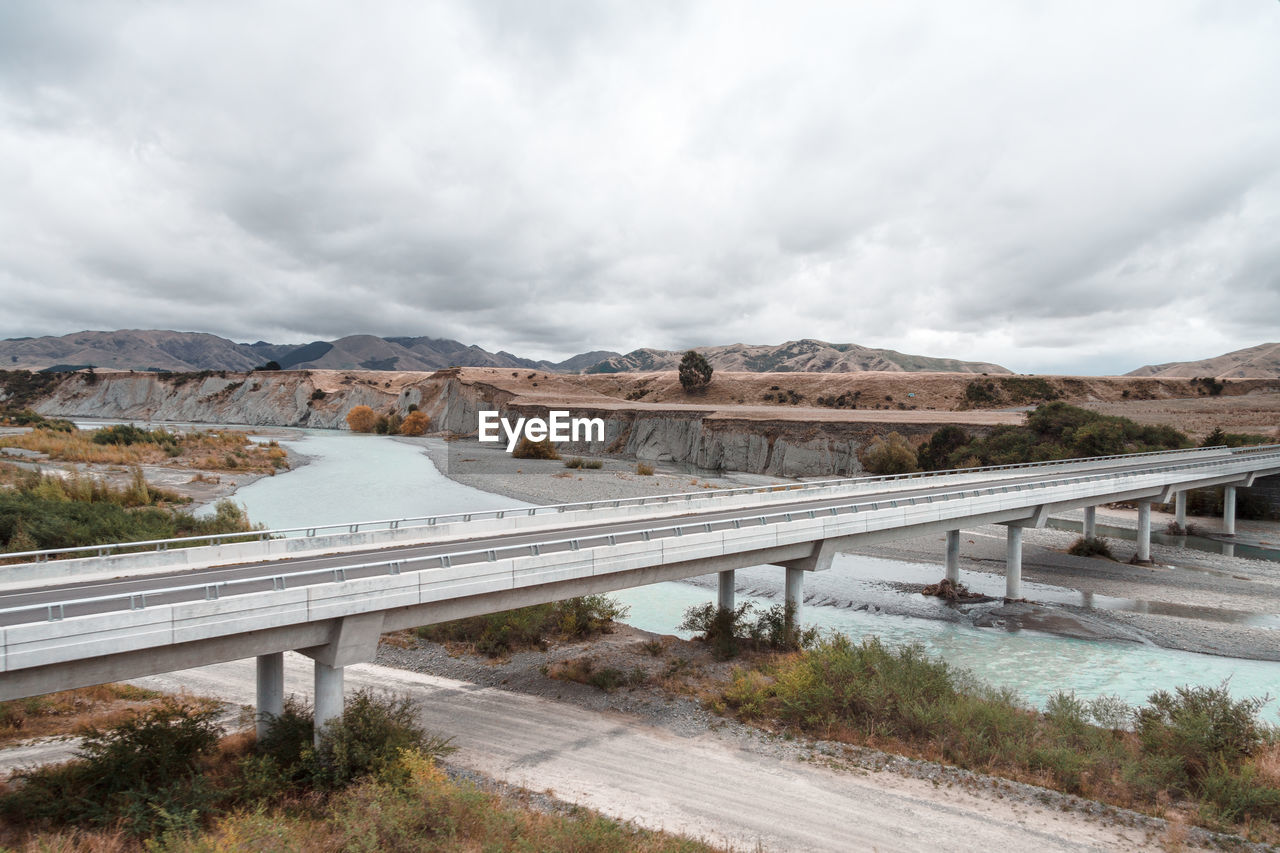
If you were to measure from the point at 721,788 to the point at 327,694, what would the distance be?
336 inches

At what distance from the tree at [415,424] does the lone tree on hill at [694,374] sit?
5216 cm

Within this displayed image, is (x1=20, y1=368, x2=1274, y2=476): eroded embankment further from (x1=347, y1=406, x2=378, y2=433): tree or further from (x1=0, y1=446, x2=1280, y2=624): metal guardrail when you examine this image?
(x1=0, y1=446, x2=1280, y2=624): metal guardrail

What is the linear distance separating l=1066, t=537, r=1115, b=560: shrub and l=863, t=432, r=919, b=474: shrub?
21.3 m

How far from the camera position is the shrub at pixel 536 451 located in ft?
281

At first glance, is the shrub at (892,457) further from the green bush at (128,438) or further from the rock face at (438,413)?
the green bush at (128,438)

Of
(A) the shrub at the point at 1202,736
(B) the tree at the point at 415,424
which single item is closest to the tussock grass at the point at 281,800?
(A) the shrub at the point at 1202,736

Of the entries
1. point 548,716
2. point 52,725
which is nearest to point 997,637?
point 548,716

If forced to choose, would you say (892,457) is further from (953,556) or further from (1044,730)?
(1044,730)

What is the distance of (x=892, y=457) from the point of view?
211ft

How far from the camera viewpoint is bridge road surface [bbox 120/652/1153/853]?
39.1 feet

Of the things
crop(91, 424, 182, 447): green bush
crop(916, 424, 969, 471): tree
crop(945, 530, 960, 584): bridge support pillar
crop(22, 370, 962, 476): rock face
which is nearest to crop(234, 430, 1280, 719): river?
crop(945, 530, 960, 584): bridge support pillar

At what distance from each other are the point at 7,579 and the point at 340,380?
→ 538 ft

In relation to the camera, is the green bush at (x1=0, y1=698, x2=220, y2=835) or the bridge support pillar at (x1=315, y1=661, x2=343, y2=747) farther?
the bridge support pillar at (x1=315, y1=661, x2=343, y2=747)

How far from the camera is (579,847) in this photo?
1033cm
